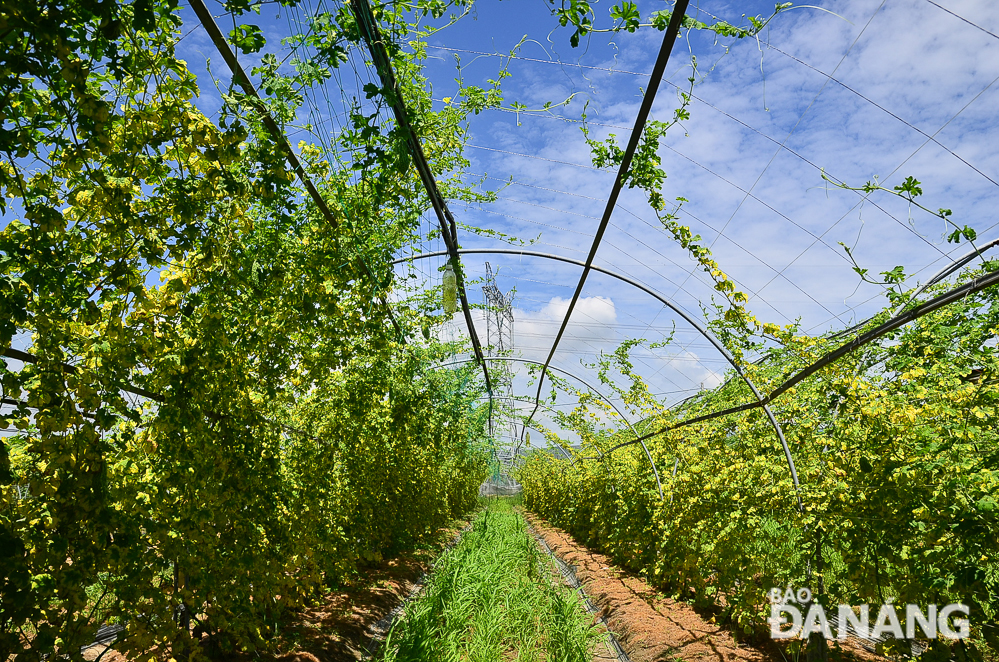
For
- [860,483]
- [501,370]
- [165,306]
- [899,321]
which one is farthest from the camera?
[501,370]

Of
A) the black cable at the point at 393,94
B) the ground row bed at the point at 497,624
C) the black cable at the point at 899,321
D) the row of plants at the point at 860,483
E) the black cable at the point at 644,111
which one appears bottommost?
the ground row bed at the point at 497,624

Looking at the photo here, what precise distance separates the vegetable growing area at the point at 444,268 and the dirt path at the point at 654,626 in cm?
29

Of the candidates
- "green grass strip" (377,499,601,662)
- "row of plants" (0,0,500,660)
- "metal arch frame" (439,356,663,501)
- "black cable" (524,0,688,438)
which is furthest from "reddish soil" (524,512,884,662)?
"black cable" (524,0,688,438)

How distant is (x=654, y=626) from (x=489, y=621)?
171 cm

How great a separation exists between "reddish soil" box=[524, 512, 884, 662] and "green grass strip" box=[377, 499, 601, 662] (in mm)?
452

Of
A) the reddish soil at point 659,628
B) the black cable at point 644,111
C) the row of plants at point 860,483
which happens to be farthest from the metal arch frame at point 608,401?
the black cable at point 644,111

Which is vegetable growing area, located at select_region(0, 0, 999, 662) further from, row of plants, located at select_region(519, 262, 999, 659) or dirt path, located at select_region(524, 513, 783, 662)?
dirt path, located at select_region(524, 513, 783, 662)

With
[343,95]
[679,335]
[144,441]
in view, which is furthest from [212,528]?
[679,335]

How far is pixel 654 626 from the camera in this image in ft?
18.4

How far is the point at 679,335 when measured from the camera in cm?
790

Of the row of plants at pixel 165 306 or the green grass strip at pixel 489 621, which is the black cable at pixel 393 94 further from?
the green grass strip at pixel 489 621

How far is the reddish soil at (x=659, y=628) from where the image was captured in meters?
4.79

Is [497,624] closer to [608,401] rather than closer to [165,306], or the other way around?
[165,306]

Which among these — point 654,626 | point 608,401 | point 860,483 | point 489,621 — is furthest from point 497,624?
point 608,401
